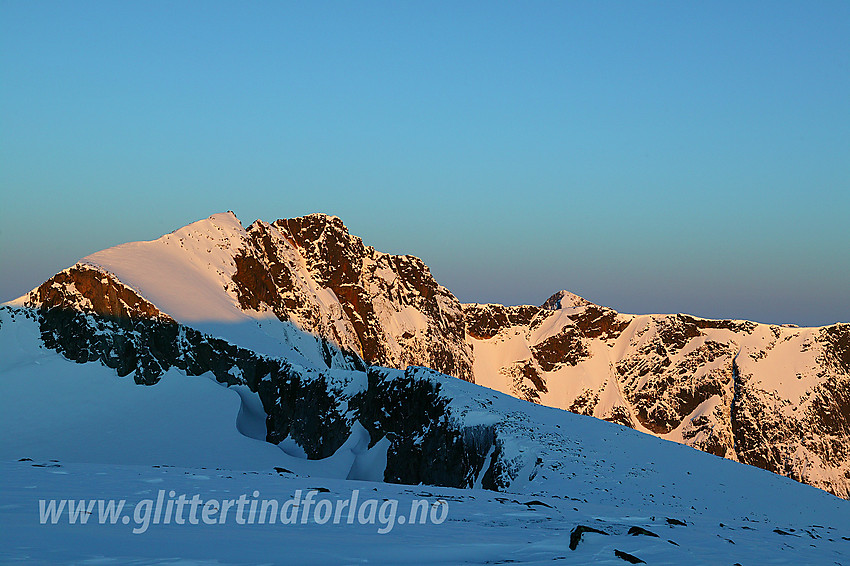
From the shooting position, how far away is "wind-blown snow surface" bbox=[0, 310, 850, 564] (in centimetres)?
1021

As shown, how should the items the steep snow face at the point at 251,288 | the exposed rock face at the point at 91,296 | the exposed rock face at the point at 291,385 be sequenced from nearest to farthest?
1. the exposed rock face at the point at 291,385
2. the exposed rock face at the point at 91,296
3. the steep snow face at the point at 251,288

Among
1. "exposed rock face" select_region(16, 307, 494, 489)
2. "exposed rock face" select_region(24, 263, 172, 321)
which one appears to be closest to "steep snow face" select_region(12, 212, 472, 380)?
"exposed rock face" select_region(24, 263, 172, 321)

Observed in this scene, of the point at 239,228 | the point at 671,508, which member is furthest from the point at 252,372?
the point at 239,228

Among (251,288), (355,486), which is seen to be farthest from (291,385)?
(251,288)

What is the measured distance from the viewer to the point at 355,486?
20359 millimetres

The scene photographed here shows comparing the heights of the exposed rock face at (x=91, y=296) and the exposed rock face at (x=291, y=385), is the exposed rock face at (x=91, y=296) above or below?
above

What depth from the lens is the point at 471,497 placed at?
20.1 meters

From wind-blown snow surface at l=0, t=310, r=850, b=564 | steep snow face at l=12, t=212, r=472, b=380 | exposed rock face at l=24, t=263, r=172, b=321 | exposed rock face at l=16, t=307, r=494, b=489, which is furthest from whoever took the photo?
steep snow face at l=12, t=212, r=472, b=380

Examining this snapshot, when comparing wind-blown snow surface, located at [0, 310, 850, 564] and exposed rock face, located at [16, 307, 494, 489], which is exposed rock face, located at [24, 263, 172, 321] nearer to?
exposed rock face, located at [16, 307, 494, 489]

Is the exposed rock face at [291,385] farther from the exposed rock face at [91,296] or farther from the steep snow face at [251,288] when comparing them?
the steep snow face at [251,288]

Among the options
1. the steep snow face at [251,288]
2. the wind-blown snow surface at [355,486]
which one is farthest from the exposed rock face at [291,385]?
the steep snow face at [251,288]

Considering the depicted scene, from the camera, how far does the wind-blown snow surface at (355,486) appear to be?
10.2m

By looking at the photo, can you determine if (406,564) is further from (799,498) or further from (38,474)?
(799,498)

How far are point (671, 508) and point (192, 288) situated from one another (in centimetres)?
7504
